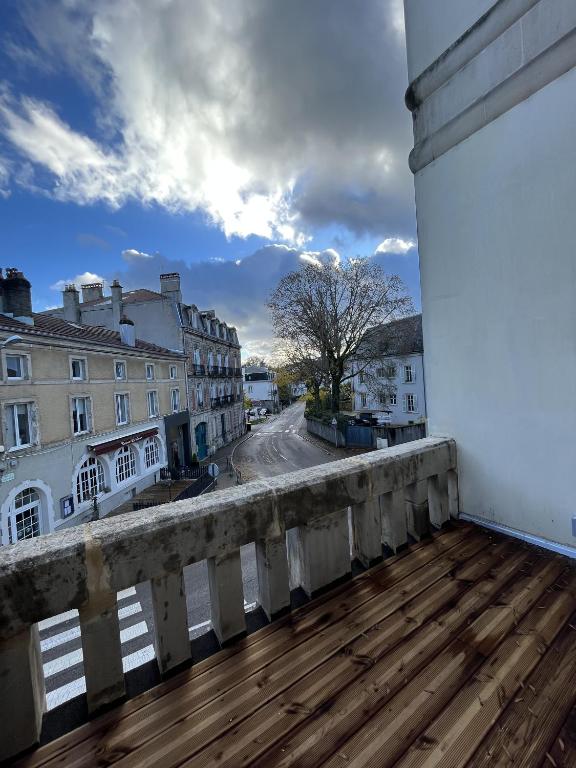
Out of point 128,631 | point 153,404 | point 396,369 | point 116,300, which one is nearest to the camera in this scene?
point 128,631

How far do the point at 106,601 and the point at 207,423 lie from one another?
25271 mm

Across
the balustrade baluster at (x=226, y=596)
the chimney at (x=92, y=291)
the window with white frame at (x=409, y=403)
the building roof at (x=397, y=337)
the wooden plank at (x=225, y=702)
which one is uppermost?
the chimney at (x=92, y=291)

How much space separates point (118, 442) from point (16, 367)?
210 inches

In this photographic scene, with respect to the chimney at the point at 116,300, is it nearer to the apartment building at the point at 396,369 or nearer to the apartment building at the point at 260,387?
the apartment building at the point at 396,369

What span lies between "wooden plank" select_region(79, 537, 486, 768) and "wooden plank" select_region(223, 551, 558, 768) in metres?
0.10

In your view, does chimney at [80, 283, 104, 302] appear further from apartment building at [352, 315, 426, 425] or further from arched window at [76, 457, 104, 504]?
apartment building at [352, 315, 426, 425]

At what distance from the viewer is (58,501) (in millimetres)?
12766

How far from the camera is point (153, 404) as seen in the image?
19375 mm

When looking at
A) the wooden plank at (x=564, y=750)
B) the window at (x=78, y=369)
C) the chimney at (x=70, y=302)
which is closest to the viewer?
the wooden plank at (x=564, y=750)

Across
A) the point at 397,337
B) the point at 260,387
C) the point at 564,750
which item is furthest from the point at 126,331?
the point at 260,387

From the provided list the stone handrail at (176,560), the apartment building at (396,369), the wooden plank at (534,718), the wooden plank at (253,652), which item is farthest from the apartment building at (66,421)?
the apartment building at (396,369)

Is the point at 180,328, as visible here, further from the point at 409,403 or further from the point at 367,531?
the point at 367,531

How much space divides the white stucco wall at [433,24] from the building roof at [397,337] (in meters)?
22.1

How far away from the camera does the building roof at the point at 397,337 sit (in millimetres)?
25219
